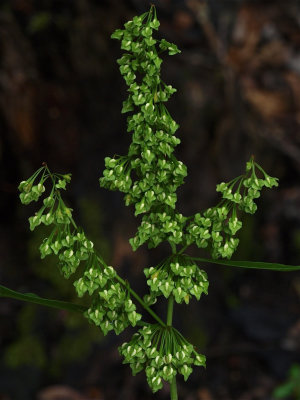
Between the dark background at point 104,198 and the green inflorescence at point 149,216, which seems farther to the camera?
the dark background at point 104,198

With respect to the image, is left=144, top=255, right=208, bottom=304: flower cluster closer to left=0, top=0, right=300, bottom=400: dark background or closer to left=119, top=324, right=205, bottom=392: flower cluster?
Result: left=119, top=324, right=205, bottom=392: flower cluster

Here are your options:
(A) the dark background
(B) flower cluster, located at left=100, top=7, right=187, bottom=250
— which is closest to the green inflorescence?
(B) flower cluster, located at left=100, top=7, right=187, bottom=250

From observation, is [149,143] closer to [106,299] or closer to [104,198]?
[106,299]

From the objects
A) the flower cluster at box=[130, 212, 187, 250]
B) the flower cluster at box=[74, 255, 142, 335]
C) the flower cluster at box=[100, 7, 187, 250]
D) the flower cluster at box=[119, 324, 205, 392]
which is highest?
the flower cluster at box=[100, 7, 187, 250]

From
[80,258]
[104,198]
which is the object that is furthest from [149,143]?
[104,198]

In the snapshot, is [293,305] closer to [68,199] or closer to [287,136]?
[287,136]

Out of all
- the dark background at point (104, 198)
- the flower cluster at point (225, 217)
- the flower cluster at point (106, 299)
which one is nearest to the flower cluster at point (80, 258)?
the flower cluster at point (106, 299)

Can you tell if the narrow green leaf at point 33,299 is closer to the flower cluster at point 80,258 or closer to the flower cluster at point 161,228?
the flower cluster at point 80,258
